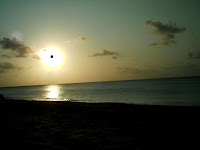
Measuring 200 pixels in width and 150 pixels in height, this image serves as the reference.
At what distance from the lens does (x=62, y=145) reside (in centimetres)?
705

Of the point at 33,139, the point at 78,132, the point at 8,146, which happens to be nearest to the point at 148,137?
the point at 78,132

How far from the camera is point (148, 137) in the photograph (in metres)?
7.85

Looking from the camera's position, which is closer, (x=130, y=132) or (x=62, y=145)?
(x=62, y=145)

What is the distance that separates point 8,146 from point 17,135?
1698 mm

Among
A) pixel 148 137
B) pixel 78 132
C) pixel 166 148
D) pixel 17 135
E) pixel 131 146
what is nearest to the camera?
pixel 166 148

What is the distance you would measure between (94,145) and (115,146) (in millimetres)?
900

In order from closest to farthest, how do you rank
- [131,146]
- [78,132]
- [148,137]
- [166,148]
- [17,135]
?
[166,148], [131,146], [148,137], [17,135], [78,132]

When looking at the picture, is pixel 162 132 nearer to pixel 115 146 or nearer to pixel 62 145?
pixel 115 146

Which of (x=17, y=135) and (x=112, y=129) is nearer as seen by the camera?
(x=17, y=135)

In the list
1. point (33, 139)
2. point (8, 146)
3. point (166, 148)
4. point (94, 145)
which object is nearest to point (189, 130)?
point (166, 148)

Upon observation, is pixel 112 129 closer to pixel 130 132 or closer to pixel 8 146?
pixel 130 132

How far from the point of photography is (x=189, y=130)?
8.84 m

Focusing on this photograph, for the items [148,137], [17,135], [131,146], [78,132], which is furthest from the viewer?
[78,132]

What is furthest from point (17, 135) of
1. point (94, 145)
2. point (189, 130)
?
point (189, 130)
